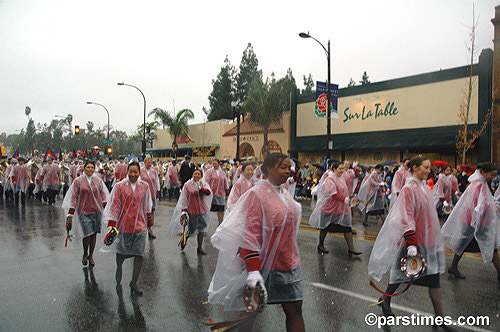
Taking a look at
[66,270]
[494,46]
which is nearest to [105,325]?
[66,270]

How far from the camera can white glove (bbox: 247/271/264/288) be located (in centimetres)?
277

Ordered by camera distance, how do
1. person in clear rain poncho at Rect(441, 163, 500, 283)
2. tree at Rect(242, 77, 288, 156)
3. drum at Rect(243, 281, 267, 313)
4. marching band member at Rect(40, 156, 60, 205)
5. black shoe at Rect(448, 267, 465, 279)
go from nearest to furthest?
drum at Rect(243, 281, 267, 313) < person in clear rain poncho at Rect(441, 163, 500, 283) < black shoe at Rect(448, 267, 465, 279) < marching band member at Rect(40, 156, 60, 205) < tree at Rect(242, 77, 288, 156)

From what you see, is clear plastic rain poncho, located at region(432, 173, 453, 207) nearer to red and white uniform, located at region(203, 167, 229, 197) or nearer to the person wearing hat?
red and white uniform, located at region(203, 167, 229, 197)

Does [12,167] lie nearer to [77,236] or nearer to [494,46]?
[77,236]

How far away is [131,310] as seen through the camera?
4477mm

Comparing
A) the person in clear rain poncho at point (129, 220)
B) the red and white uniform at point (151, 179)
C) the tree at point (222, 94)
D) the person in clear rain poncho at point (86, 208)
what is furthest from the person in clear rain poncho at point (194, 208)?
the tree at point (222, 94)

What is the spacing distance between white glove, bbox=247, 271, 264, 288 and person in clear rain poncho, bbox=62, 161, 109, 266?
4.55 meters

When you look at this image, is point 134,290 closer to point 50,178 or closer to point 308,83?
point 50,178

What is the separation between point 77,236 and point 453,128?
786 inches

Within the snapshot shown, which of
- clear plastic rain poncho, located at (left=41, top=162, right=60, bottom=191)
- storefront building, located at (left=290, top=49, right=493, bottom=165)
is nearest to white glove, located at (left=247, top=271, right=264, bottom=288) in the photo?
clear plastic rain poncho, located at (left=41, top=162, right=60, bottom=191)

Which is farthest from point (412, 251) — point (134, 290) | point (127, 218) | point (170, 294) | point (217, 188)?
point (217, 188)

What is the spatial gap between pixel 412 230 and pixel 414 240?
11 centimetres

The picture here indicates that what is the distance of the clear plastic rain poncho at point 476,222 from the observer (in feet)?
17.5

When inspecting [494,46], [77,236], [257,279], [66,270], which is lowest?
[66,270]
